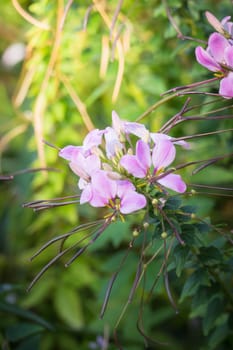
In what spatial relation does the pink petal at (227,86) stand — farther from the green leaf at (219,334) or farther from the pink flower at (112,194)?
the green leaf at (219,334)

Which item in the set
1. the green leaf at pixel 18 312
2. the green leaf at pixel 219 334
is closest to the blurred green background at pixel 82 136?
the green leaf at pixel 18 312

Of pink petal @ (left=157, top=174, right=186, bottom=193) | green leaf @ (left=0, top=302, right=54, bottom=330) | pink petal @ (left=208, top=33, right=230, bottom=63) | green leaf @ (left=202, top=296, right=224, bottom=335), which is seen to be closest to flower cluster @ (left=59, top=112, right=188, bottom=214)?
pink petal @ (left=157, top=174, right=186, bottom=193)

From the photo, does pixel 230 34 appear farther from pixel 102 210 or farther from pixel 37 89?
pixel 102 210

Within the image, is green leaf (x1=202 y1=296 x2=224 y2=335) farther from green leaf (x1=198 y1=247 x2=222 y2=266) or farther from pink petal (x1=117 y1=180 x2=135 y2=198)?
pink petal (x1=117 y1=180 x2=135 y2=198)

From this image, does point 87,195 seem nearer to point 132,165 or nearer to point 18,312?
point 132,165

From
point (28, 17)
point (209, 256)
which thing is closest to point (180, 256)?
point (209, 256)

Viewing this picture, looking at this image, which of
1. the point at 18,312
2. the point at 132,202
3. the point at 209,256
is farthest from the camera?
the point at 18,312
